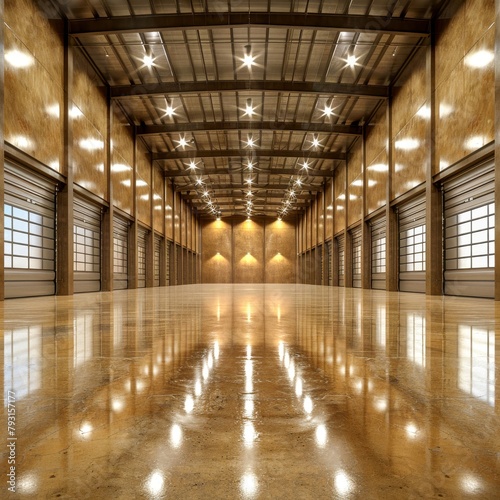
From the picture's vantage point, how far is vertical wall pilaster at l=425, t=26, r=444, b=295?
574 inches

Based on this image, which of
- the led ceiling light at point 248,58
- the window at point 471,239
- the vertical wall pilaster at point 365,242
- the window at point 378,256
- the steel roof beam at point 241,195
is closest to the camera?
the window at point 471,239

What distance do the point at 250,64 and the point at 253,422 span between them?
708 inches

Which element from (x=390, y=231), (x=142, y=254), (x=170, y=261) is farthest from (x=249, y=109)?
(x=170, y=261)

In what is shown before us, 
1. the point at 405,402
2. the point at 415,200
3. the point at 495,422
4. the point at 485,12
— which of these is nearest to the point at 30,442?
the point at 405,402

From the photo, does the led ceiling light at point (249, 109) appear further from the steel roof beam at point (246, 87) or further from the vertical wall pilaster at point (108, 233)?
the vertical wall pilaster at point (108, 233)

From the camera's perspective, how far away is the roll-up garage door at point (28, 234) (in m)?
12.2

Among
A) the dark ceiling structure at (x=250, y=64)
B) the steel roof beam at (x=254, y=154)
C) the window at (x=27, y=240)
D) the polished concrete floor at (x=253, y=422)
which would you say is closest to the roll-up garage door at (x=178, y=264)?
the steel roof beam at (x=254, y=154)

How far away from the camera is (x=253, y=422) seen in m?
1.32

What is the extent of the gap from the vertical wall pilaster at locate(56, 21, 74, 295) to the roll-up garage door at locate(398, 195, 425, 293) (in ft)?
45.1

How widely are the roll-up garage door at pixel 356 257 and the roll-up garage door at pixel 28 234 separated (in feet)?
60.3

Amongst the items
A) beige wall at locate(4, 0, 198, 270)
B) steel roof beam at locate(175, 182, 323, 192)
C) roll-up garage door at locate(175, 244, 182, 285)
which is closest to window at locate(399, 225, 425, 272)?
beige wall at locate(4, 0, 198, 270)

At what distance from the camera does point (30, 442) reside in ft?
3.81

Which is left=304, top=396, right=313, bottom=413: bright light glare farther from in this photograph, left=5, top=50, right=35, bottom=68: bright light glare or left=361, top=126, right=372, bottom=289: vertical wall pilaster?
left=361, top=126, right=372, bottom=289: vertical wall pilaster

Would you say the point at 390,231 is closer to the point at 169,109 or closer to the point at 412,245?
the point at 412,245
